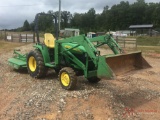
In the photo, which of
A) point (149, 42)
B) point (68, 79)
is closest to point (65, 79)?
point (68, 79)

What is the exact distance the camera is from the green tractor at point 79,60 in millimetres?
7020

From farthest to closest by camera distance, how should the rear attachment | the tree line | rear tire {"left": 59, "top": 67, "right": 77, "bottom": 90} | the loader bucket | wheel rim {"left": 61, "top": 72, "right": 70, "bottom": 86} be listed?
the tree line
the rear attachment
wheel rim {"left": 61, "top": 72, "right": 70, "bottom": 86}
rear tire {"left": 59, "top": 67, "right": 77, "bottom": 90}
the loader bucket

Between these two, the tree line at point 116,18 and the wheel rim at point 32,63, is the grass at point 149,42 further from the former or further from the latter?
the tree line at point 116,18

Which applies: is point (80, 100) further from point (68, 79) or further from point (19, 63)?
point (19, 63)

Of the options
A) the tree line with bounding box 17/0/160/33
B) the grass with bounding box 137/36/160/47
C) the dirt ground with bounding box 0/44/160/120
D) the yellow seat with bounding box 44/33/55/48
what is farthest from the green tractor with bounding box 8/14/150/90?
the tree line with bounding box 17/0/160/33

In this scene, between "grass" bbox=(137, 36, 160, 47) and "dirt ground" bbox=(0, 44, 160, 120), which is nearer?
"dirt ground" bbox=(0, 44, 160, 120)

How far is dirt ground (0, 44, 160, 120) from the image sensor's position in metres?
6.02

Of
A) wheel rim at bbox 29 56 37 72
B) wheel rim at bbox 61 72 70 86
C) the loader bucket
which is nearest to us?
the loader bucket

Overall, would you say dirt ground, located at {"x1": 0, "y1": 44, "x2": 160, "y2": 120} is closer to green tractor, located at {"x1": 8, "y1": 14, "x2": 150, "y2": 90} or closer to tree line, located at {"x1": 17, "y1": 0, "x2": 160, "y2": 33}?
green tractor, located at {"x1": 8, "y1": 14, "x2": 150, "y2": 90}

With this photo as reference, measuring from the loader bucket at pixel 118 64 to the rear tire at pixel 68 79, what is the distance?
914mm

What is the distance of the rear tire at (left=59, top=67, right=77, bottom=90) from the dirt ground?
0.59ft

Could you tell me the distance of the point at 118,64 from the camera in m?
7.22

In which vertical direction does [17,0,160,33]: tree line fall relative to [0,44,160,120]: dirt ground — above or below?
above

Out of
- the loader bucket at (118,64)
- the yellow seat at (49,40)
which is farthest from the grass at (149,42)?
the loader bucket at (118,64)
